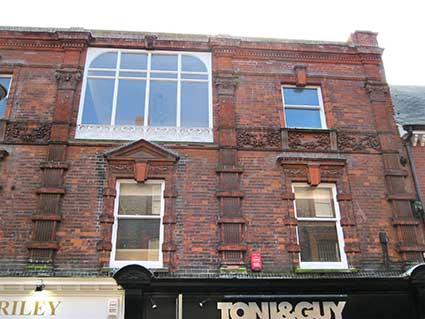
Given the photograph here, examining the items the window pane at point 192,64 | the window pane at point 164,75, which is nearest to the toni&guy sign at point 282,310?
the window pane at point 164,75

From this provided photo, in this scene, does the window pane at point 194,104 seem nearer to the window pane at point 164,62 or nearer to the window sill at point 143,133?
the window sill at point 143,133

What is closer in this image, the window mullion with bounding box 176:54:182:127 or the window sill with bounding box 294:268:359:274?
the window sill with bounding box 294:268:359:274

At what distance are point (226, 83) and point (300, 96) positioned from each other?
90.5 inches

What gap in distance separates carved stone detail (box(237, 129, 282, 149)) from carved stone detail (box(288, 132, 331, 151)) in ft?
1.26

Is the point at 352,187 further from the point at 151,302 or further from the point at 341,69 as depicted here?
the point at 151,302

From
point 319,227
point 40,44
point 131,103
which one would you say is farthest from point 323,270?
point 40,44

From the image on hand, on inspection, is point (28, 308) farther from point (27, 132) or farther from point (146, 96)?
point (146, 96)

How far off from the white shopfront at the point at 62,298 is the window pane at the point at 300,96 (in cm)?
713

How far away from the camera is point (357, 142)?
12016 mm

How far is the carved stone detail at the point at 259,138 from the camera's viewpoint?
1167 centimetres

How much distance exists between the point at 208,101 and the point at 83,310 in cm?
641

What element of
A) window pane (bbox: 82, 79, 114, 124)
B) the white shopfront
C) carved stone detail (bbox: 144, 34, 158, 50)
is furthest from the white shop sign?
carved stone detail (bbox: 144, 34, 158, 50)

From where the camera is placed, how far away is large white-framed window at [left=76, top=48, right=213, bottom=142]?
11711 millimetres

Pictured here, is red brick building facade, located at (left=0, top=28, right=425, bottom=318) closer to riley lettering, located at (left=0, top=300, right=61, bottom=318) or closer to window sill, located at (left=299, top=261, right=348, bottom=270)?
window sill, located at (left=299, top=261, right=348, bottom=270)
